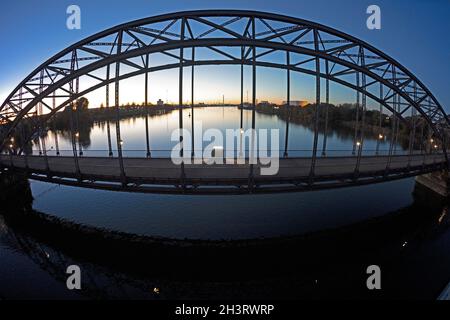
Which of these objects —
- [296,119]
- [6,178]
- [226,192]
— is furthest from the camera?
[296,119]

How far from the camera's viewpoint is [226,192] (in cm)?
1319

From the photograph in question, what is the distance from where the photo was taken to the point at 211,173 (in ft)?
48.8

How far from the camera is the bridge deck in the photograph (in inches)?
522

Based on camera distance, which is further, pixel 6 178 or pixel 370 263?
pixel 6 178

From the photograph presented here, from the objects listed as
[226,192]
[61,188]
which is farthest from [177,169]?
[61,188]

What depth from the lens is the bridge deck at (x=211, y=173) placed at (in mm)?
13258

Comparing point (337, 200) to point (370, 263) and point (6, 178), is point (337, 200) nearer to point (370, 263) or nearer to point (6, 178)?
point (370, 263)
